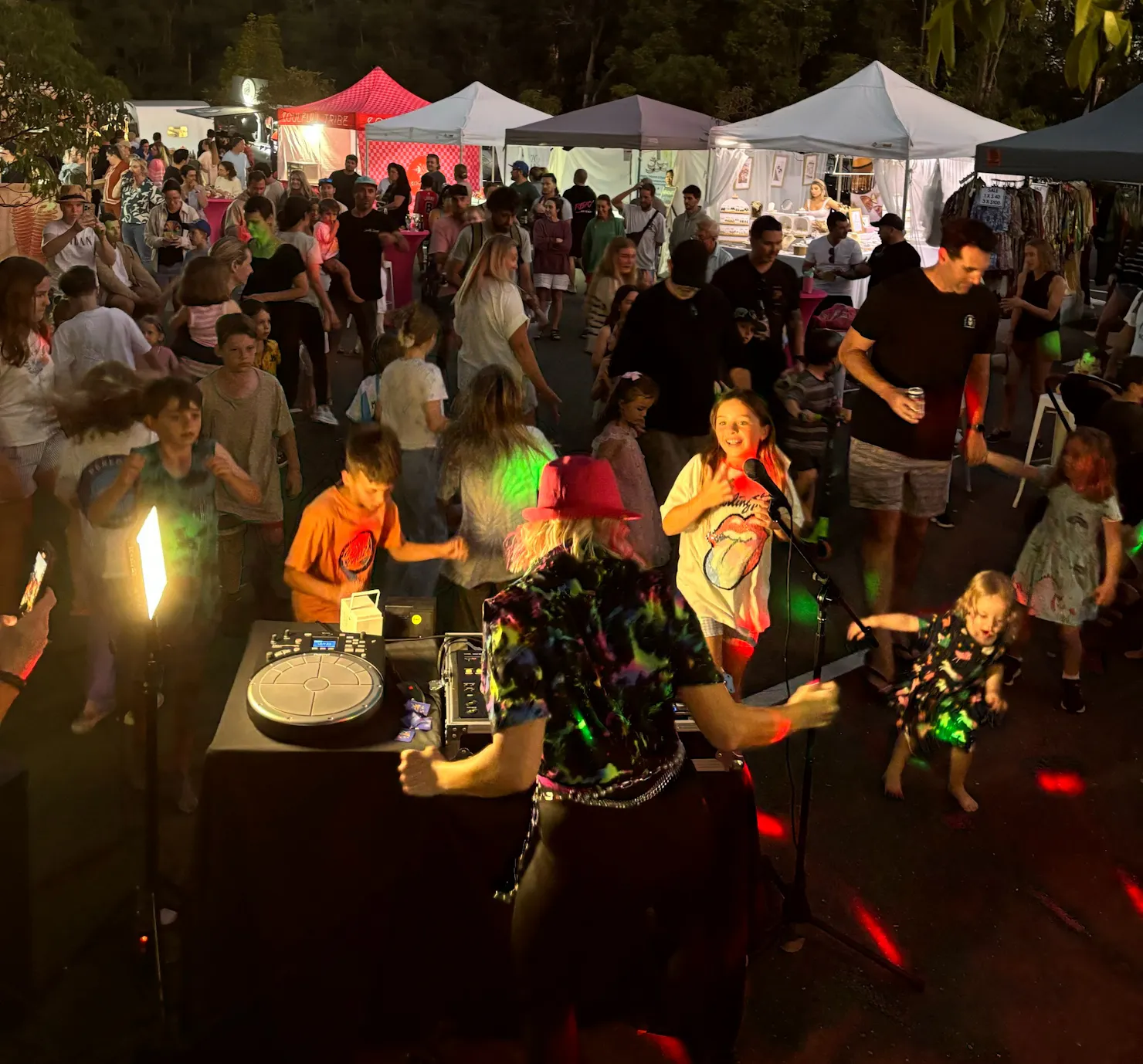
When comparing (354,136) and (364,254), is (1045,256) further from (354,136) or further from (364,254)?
(354,136)

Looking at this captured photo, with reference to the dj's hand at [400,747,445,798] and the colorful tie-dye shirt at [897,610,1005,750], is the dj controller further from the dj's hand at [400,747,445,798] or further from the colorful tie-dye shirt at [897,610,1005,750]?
the colorful tie-dye shirt at [897,610,1005,750]

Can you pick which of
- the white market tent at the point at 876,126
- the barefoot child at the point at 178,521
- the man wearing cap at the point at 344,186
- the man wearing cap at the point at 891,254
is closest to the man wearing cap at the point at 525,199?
the man wearing cap at the point at 344,186

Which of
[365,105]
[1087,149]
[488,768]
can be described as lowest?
[488,768]

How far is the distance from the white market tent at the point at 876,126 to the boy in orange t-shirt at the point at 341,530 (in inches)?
405

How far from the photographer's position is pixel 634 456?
4.98m

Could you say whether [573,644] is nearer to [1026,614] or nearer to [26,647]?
[26,647]

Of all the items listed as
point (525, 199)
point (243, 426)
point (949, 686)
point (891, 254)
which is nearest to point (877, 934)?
point (949, 686)

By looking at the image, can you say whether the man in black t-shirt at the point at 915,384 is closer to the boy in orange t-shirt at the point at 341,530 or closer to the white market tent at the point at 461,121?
the boy in orange t-shirt at the point at 341,530

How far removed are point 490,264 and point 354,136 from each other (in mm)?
21801

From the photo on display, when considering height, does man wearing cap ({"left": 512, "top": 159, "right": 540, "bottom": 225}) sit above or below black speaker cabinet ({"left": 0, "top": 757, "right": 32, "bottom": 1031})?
above

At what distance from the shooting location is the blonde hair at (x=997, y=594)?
4219mm

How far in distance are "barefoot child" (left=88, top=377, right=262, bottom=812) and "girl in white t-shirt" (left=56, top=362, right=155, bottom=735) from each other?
84mm

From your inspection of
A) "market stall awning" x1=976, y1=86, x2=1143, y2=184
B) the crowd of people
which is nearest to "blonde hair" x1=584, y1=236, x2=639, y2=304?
the crowd of people

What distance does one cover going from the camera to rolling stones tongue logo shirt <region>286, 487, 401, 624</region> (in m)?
4.01
